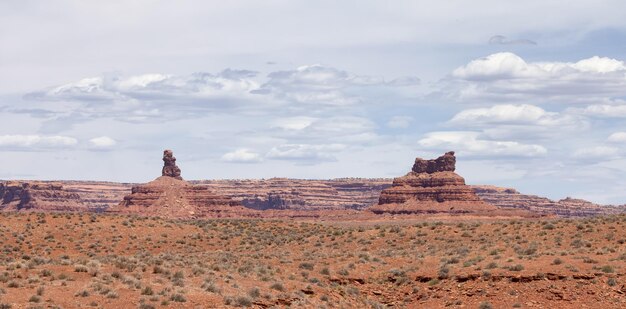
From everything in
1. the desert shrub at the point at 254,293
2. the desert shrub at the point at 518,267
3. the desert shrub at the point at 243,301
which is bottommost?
the desert shrub at the point at 243,301

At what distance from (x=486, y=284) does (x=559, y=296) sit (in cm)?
324

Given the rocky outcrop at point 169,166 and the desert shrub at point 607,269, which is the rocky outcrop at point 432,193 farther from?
the desert shrub at point 607,269

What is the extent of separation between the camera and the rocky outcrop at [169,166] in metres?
179

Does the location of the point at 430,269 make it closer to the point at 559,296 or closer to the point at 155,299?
the point at 559,296

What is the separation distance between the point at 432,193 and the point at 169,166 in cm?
5395

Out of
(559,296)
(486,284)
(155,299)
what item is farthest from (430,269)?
(155,299)

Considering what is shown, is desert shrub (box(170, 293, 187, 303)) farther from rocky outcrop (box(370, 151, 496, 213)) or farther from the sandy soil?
rocky outcrop (box(370, 151, 496, 213))

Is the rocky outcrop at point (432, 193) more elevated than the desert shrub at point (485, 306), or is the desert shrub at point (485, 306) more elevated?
the rocky outcrop at point (432, 193)

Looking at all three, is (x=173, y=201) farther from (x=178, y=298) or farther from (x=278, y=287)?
(x=178, y=298)

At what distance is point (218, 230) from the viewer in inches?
3194

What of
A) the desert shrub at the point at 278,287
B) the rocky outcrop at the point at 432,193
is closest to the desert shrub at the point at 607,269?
the desert shrub at the point at 278,287

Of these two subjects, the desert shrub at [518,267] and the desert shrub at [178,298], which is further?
the desert shrub at [518,267]

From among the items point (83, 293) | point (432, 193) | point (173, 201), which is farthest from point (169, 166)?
point (83, 293)

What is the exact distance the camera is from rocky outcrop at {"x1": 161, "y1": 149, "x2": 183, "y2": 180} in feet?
588
